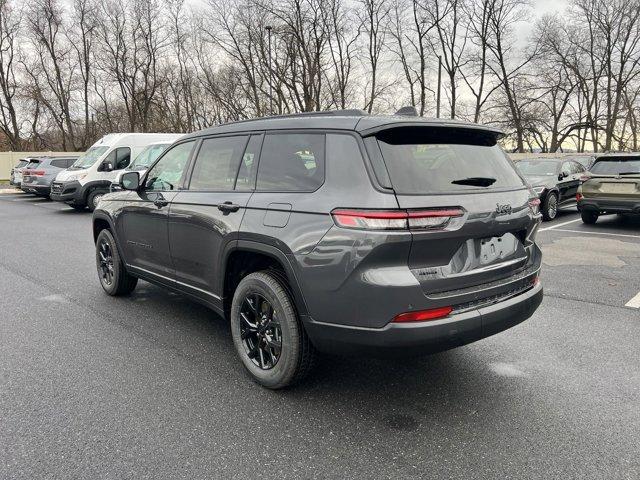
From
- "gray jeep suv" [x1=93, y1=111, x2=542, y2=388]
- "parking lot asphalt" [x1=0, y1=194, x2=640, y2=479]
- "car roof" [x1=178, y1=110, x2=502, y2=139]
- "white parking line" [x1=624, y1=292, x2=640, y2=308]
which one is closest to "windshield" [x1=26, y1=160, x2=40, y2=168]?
"parking lot asphalt" [x1=0, y1=194, x2=640, y2=479]

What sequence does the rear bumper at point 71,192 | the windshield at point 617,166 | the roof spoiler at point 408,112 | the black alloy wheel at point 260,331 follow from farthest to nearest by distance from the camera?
the rear bumper at point 71,192
the windshield at point 617,166
the roof spoiler at point 408,112
the black alloy wheel at point 260,331

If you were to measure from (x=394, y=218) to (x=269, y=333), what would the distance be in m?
1.24

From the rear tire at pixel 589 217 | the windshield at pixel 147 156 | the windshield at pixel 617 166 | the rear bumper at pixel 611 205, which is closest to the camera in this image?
the rear bumper at pixel 611 205

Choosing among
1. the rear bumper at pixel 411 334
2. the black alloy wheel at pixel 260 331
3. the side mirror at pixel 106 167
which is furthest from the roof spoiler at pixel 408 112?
the side mirror at pixel 106 167

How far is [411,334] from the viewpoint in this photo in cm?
259

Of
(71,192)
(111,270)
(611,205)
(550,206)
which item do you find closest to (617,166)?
(611,205)

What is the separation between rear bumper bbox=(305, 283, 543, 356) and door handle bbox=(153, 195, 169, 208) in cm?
195

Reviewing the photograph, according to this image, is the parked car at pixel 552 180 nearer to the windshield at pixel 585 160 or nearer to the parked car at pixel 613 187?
the parked car at pixel 613 187

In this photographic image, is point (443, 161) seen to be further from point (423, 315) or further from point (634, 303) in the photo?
point (634, 303)

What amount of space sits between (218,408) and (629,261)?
6711mm

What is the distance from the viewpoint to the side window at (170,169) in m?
4.16

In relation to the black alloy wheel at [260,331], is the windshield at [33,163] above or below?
above

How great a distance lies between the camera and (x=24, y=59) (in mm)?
36938

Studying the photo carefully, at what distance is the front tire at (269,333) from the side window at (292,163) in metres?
0.60
